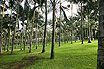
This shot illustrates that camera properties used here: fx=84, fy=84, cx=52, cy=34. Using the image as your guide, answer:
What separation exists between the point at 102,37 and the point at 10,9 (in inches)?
998

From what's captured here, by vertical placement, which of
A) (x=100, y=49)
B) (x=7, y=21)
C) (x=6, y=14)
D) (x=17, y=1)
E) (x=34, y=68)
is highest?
(x=17, y=1)

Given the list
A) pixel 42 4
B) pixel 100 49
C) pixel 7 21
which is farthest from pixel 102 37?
pixel 7 21

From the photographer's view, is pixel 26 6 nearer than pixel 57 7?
No

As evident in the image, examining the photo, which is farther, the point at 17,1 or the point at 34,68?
the point at 17,1

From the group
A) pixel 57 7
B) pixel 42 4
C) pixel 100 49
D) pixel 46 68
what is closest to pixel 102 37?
pixel 100 49

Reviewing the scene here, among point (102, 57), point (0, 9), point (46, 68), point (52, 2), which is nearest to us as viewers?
point (102, 57)

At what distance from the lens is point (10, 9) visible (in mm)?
22969

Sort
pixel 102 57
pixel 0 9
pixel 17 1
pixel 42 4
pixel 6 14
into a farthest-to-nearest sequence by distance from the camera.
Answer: pixel 6 14 → pixel 0 9 → pixel 17 1 → pixel 42 4 → pixel 102 57

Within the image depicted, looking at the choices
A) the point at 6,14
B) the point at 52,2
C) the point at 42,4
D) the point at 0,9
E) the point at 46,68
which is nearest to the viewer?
the point at 46,68

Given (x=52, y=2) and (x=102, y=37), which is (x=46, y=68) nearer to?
(x=102, y=37)

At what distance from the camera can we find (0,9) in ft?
71.4

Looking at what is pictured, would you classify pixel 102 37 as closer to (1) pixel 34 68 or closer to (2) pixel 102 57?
(2) pixel 102 57

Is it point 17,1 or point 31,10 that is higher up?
point 17,1

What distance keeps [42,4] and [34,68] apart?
14368mm
